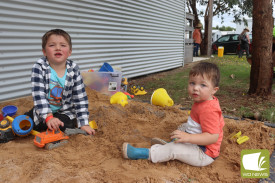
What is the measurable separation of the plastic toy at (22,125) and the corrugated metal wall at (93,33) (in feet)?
5.08

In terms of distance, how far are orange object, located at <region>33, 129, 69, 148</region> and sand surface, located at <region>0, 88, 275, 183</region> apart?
0.07 m

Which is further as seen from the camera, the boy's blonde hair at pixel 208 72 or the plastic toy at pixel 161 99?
the plastic toy at pixel 161 99

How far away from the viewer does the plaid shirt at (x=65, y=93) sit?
88.3 inches

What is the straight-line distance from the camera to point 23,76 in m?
3.92

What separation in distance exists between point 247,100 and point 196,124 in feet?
8.82

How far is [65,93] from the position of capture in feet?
8.03

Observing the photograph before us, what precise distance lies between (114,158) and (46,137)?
668mm

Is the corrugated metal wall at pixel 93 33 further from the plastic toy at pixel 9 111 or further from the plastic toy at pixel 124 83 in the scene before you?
the plastic toy at pixel 124 83

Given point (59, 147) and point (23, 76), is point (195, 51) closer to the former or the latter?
point (23, 76)

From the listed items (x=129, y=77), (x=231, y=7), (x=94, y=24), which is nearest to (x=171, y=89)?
(x=129, y=77)

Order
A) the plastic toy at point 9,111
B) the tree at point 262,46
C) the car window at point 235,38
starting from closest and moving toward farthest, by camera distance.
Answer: the plastic toy at point 9,111, the tree at point 262,46, the car window at point 235,38

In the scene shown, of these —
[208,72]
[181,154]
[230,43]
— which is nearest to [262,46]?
[208,72]

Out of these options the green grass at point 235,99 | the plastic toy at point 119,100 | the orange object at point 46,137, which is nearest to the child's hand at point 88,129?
the orange object at point 46,137

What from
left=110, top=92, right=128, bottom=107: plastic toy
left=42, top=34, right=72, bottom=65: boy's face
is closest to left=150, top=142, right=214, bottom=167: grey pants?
left=42, top=34, right=72, bottom=65: boy's face
